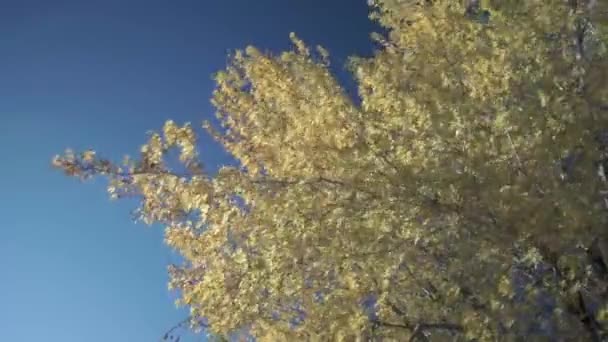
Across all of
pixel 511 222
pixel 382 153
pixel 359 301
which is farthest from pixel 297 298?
pixel 511 222

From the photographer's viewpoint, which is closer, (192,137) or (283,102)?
(192,137)

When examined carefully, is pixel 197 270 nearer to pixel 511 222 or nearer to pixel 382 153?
pixel 382 153

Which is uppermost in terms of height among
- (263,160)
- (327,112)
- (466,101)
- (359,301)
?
(263,160)

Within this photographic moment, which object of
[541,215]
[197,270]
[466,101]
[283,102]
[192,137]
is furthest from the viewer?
[197,270]

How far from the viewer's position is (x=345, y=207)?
3.56 m

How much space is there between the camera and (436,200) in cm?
350

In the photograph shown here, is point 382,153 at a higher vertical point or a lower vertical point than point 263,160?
lower

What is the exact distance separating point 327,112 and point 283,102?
0.98 meters

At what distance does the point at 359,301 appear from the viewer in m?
3.53

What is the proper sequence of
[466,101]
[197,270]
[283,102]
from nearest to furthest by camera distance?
[466,101], [283,102], [197,270]

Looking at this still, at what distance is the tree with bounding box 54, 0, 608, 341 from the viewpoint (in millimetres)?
3463

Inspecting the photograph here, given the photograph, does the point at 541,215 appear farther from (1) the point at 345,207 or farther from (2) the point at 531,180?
(1) the point at 345,207

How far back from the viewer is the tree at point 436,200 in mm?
3463

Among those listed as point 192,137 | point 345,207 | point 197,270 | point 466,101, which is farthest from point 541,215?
point 197,270
